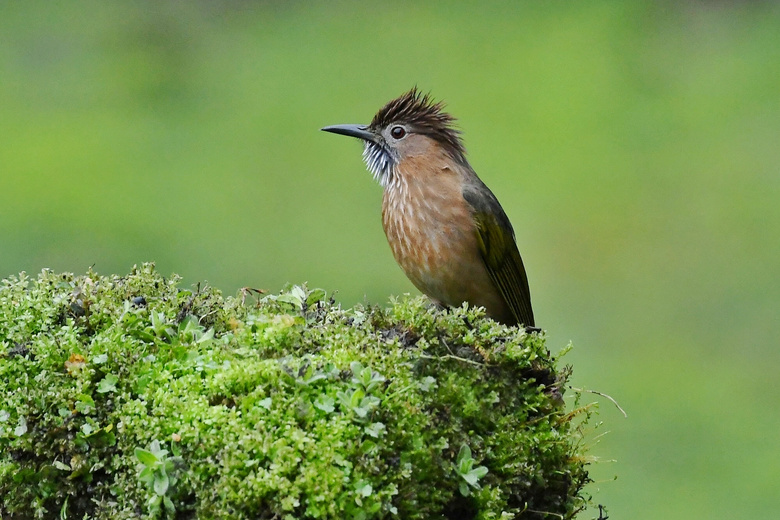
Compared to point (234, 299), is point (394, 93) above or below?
above

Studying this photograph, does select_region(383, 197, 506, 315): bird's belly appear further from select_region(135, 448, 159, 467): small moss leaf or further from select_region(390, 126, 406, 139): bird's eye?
select_region(135, 448, 159, 467): small moss leaf

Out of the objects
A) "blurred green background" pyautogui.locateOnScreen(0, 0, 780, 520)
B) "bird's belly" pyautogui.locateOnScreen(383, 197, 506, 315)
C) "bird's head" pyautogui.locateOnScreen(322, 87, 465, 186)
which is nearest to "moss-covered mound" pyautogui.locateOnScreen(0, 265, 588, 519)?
"bird's belly" pyautogui.locateOnScreen(383, 197, 506, 315)

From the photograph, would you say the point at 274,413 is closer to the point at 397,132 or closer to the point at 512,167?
the point at 397,132

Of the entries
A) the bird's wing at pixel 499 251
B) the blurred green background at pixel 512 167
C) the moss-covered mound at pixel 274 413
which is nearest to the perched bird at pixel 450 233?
the bird's wing at pixel 499 251

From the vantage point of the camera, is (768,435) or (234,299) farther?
(768,435)

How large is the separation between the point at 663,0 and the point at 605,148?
2.97 meters

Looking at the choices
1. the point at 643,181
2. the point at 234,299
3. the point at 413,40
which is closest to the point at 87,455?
the point at 234,299

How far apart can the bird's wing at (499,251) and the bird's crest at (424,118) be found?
0.37 meters

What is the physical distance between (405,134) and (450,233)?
0.73 metres

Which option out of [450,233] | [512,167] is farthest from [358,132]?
[512,167]

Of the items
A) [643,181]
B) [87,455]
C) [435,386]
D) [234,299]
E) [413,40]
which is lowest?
[87,455]

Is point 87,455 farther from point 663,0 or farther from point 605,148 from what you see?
point 663,0

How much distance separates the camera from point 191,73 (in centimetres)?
1023

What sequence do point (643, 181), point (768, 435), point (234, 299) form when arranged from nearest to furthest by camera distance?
point (234, 299), point (768, 435), point (643, 181)
